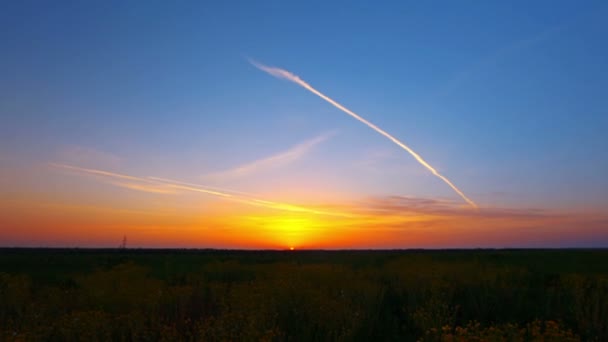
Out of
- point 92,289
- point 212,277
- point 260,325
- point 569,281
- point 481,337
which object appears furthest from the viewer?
point 212,277

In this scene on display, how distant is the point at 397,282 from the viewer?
1439cm

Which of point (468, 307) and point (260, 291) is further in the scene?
point (468, 307)

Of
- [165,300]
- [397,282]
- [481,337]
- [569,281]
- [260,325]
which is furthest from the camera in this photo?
[397,282]

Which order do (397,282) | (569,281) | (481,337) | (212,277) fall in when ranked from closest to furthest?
(481,337) → (569,281) → (397,282) → (212,277)

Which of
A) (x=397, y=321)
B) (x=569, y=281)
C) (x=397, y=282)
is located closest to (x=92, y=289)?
(x=397, y=321)

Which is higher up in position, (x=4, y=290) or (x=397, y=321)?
(x=4, y=290)

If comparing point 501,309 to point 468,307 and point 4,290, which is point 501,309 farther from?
point 4,290

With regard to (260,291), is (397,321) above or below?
below

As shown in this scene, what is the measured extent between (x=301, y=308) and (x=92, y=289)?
5.32 metres

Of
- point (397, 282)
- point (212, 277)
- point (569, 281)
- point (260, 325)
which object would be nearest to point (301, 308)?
point (260, 325)

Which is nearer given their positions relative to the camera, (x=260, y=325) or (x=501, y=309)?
(x=260, y=325)

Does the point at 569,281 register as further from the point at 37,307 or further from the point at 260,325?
the point at 37,307

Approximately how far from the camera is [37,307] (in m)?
8.86

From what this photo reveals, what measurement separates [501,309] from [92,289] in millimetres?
9939
